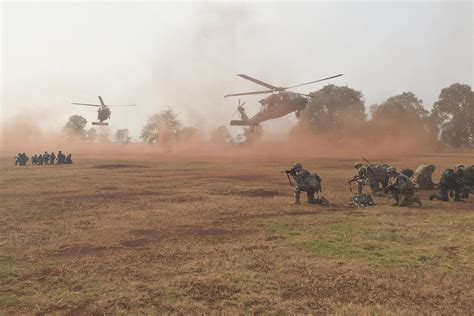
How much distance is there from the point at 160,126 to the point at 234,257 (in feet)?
294

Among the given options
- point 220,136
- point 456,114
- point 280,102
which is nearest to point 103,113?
point 220,136

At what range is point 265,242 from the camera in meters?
9.89

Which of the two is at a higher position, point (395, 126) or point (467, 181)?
point (395, 126)

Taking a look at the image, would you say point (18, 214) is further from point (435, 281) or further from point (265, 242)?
point (435, 281)

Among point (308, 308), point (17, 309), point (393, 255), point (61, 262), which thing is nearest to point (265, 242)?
point (393, 255)

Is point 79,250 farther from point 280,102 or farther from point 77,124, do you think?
point 77,124

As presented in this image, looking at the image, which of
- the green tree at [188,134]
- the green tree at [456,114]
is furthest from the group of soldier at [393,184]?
the green tree at [456,114]

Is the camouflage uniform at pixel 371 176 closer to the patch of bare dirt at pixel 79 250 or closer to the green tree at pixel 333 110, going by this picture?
the patch of bare dirt at pixel 79 250

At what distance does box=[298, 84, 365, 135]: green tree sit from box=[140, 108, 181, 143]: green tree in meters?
28.9

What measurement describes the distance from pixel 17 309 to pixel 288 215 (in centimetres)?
865

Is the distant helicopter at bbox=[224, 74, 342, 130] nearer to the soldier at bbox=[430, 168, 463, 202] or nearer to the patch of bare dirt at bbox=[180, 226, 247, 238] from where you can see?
the soldier at bbox=[430, 168, 463, 202]

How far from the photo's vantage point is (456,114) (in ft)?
269

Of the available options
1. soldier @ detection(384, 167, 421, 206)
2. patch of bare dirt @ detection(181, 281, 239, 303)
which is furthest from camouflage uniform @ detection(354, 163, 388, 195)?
patch of bare dirt @ detection(181, 281, 239, 303)

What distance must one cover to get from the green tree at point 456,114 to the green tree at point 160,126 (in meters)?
55.6
